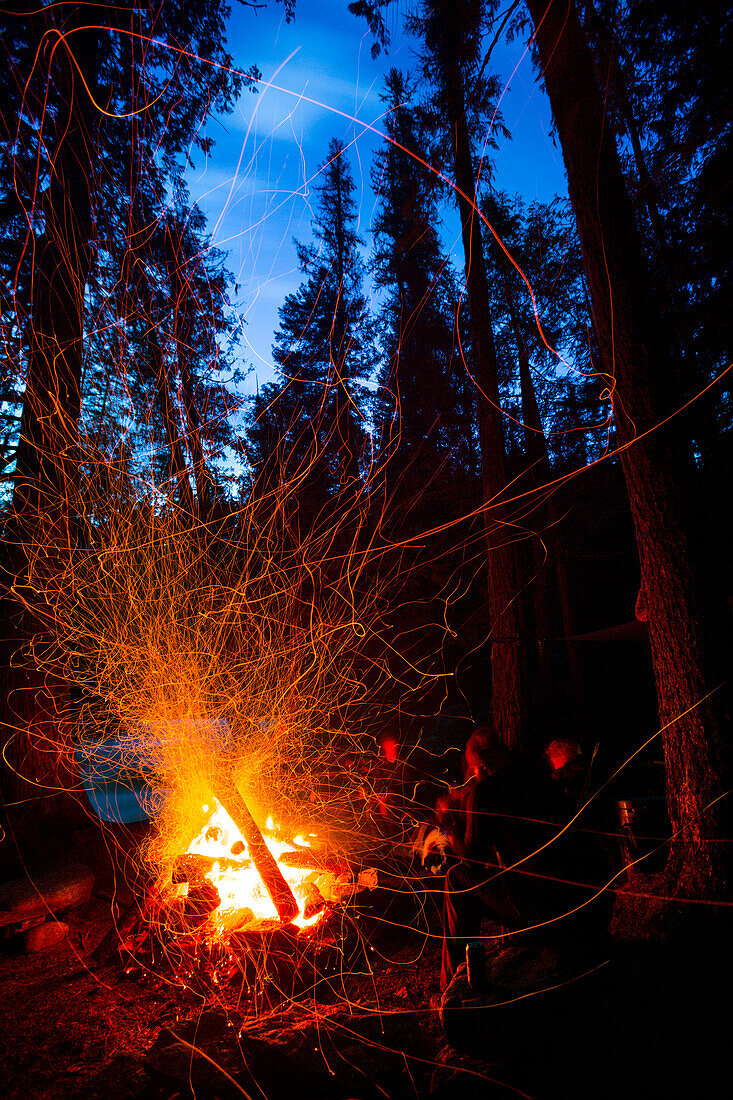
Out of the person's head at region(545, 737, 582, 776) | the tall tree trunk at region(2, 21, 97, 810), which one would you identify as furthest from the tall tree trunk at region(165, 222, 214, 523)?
the person's head at region(545, 737, 582, 776)

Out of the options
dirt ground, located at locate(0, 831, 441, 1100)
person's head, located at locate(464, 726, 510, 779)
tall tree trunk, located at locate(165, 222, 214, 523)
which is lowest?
dirt ground, located at locate(0, 831, 441, 1100)

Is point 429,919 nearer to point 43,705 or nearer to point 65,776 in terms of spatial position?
point 65,776

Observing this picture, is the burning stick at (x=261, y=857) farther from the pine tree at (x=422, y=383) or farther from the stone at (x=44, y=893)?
the pine tree at (x=422, y=383)

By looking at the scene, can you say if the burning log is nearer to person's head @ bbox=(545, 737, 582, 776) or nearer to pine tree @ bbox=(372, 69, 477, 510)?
person's head @ bbox=(545, 737, 582, 776)

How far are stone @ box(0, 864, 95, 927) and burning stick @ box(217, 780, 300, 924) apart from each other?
146cm

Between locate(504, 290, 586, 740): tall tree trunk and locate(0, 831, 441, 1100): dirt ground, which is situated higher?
locate(504, 290, 586, 740): tall tree trunk

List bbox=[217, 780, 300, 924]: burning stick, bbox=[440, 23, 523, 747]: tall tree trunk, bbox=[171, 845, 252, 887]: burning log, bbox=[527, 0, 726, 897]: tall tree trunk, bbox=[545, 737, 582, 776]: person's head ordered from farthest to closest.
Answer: bbox=[440, 23, 523, 747]: tall tree trunk → bbox=[545, 737, 582, 776]: person's head → bbox=[171, 845, 252, 887]: burning log → bbox=[217, 780, 300, 924]: burning stick → bbox=[527, 0, 726, 897]: tall tree trunk

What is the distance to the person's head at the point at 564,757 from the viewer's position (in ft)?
14.7

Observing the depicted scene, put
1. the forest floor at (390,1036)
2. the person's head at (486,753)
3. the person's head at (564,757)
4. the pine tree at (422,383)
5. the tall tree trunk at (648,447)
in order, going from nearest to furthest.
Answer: the forest floor at (390,1036), the tall tree trunk at (648,447), the person's head at (486,753), the person's head at (564,757), the pine tree at (422,383)

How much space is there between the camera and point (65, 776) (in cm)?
530

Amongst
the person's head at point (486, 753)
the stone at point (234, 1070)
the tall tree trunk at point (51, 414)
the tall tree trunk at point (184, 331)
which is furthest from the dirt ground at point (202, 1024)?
the tall tree trunk at point (184, 331)

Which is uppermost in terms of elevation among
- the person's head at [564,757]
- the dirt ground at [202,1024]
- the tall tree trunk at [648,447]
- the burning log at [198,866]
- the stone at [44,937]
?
the tall tree trunk at [648,447]

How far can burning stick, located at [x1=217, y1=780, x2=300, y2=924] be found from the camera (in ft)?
13.5

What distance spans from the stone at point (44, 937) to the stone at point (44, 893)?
0.13 metres
